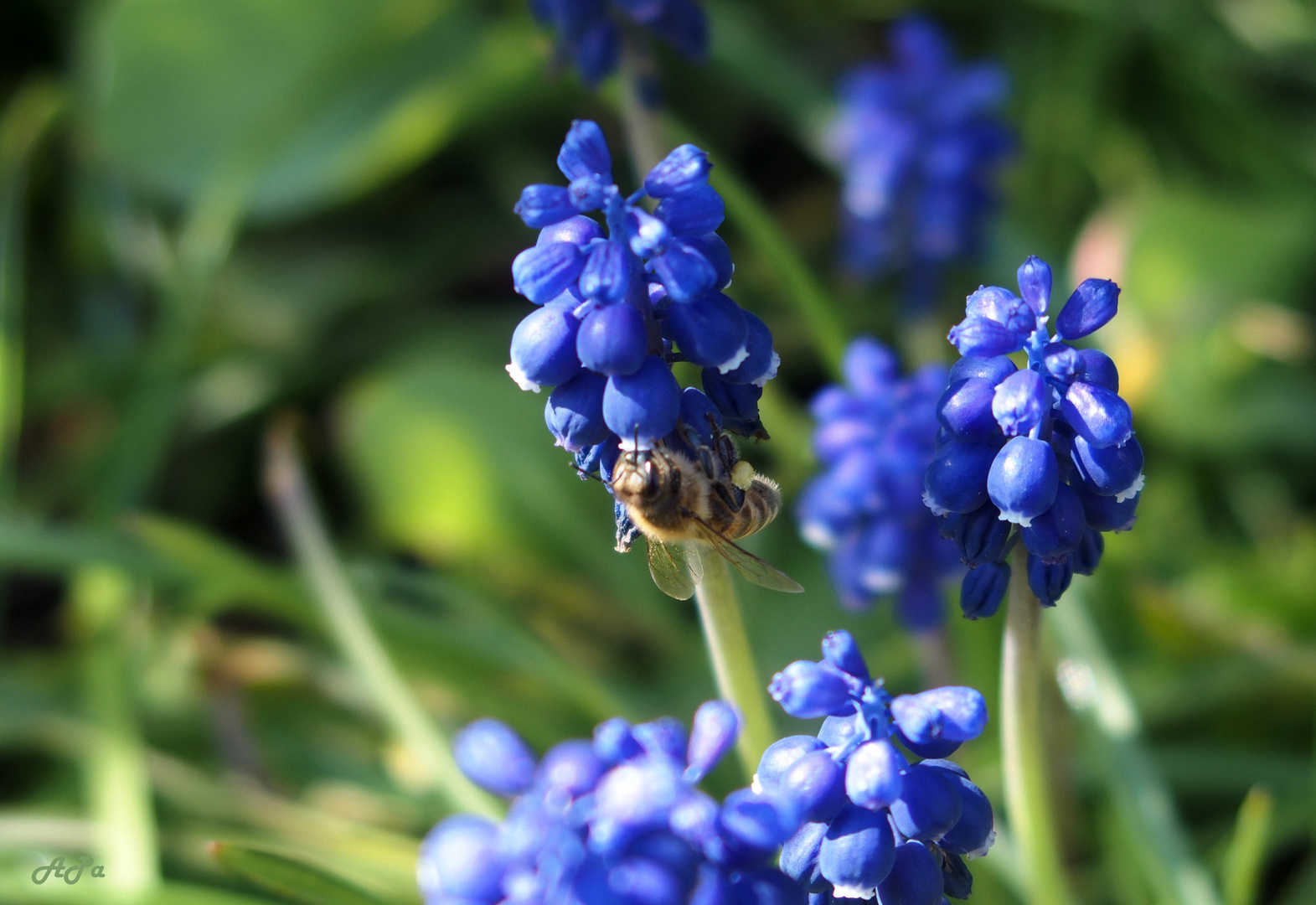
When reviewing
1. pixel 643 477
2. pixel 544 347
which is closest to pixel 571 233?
pixel 544 347

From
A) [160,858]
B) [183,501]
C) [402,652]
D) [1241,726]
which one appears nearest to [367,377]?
[183,501]

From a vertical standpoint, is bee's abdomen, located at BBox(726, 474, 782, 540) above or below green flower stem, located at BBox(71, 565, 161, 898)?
below

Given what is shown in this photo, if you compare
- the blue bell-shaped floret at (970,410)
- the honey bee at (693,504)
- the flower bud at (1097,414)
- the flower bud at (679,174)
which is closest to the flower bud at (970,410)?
the blue bell-shaped floret at (970,410)

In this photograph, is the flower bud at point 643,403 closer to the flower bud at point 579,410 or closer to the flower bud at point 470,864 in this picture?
the flower bud at point 579,410

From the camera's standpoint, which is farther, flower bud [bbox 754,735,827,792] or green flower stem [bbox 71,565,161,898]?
green flower stem [bbox 71,565,161,898]

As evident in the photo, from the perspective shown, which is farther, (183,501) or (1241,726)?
(183,501)

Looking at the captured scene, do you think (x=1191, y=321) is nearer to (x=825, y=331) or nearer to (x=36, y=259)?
(x=825, y=331)

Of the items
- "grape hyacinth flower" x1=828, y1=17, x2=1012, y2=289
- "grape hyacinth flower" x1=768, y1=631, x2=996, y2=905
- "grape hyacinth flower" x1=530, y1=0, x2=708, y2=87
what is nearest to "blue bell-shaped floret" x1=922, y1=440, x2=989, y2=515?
"grape hyacinth flower" x1=768, y1=631, x2=996, y2=905

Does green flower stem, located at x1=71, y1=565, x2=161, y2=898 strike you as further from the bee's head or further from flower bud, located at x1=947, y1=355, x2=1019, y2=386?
flower bud, located at x1=947, y1=355, x2=1019, y2=386
